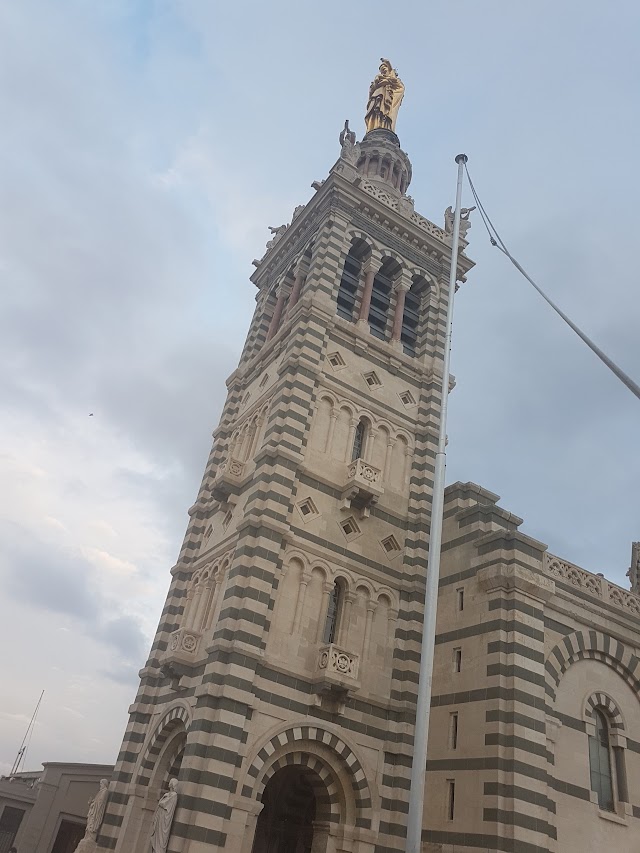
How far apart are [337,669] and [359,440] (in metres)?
8.88

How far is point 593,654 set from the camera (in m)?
22.9

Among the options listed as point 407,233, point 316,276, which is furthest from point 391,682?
point 407,233

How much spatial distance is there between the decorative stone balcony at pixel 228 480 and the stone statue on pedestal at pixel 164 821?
961cm

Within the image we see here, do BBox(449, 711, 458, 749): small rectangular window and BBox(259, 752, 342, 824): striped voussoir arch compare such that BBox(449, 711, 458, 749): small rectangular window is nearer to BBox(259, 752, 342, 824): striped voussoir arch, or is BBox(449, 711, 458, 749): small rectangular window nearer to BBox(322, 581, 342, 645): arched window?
BBox(259, 752, 342, 824): striped voussoir arch

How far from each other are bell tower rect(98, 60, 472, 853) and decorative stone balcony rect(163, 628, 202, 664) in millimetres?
88

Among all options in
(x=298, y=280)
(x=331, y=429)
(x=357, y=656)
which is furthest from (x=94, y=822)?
(x=298, y=280)

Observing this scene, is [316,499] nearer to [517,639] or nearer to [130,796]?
[517,639]

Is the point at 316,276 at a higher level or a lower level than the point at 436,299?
lower

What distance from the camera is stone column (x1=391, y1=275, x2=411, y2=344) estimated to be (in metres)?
30.1

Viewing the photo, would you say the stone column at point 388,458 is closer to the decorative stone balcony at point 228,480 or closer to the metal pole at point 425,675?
the decorative stone balcony at point 228,480

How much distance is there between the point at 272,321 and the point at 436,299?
7.45 m

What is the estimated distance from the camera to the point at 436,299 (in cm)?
3197

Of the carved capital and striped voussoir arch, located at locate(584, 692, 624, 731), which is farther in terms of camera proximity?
striped voussoir arch, located at locate(584, 692, 624, 731)

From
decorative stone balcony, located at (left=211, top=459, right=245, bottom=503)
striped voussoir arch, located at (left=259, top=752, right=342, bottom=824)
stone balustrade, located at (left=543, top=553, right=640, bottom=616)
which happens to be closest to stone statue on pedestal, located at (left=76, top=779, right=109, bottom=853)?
striped voussoir arch, located at (left=259, top=752, right=342, bottom=824)
